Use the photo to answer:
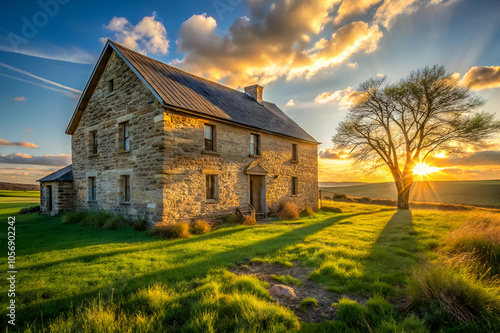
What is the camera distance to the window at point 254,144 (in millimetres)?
16156

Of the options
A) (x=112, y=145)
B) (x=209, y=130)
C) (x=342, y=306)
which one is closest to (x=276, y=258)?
(x=342, y=306)

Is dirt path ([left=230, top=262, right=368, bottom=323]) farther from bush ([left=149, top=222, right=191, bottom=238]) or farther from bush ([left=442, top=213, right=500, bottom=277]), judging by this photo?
bush ([left=149, top=222, right=191, bottom=238])

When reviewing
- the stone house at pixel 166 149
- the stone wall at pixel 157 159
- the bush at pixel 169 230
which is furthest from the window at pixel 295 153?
the bush at pixel 169 230

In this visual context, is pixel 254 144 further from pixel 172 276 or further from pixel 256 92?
pixel 172 276

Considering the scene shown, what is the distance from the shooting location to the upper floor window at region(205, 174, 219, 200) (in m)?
13.4

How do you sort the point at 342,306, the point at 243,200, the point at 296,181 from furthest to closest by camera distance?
the point at 296,181, the point at 243,200, the point at 342,306

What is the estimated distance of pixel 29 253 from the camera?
763 cm

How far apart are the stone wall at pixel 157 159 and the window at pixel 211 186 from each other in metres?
0.28

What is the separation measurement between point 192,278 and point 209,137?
9.23 metres

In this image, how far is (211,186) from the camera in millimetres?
13555

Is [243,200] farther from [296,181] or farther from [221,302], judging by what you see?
[221,302]

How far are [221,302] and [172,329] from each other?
2.80ft

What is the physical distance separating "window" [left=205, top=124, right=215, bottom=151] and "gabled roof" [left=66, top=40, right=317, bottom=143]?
2.54 feet

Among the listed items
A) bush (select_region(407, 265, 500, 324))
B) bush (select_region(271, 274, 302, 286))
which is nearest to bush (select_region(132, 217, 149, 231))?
bush (select_region(271, 274, 302, 286))
